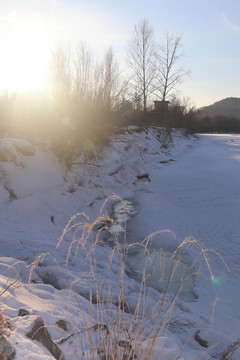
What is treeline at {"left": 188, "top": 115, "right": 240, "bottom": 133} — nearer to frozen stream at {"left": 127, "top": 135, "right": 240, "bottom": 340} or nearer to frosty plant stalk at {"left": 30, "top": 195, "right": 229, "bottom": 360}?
frozen stream at {"left": 127, "top": 135, "right": 240, "bottom": 340}

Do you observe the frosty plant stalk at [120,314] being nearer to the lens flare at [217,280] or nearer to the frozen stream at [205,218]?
the lens flare at [217,280]

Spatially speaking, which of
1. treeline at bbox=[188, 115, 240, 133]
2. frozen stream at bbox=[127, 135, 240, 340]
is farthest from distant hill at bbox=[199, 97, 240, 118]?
frozen stream at bbox=[127, 135, 240, 340]

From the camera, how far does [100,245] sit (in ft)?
17.5

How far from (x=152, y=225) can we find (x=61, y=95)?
216 inches

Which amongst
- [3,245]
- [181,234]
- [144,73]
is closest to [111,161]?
[181,234]

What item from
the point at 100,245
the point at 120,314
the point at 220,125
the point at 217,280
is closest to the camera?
the point at 120,314

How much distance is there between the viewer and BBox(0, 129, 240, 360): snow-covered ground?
231cm

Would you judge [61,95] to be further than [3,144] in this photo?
Yes

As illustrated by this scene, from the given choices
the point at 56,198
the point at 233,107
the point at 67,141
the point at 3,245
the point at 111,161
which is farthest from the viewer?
the point at 233,107

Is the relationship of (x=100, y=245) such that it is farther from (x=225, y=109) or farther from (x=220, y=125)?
(x=225, y=109)

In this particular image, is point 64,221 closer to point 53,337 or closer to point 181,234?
point 181,234

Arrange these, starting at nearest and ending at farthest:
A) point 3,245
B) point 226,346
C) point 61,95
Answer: point 226,346 < point 3,245 < point 61,95

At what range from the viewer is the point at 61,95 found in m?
9.34

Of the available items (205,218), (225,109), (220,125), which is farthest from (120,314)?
(225,109)
